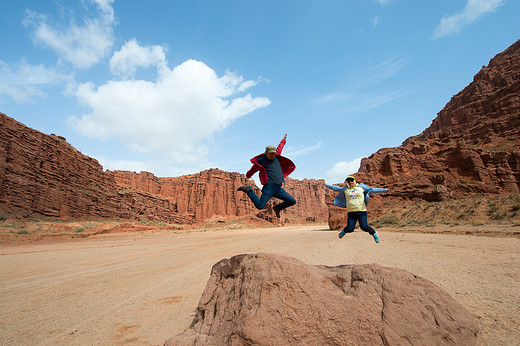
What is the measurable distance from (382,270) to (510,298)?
288 centimetres

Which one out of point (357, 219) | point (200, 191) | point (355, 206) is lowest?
point (357, 219)

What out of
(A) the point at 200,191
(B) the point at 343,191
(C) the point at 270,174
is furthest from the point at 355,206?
(A) the point at 200,191

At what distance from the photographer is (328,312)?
2.78 meters

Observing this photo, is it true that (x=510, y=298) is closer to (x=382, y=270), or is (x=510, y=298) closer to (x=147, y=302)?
(x=382, y=270)

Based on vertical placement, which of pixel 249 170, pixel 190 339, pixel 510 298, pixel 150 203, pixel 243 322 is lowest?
pixel 510 298

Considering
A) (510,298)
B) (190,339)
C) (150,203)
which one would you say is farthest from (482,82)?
(150,203)

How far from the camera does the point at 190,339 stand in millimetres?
3023

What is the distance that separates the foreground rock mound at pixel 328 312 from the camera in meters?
2.59

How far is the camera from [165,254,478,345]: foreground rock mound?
259cm

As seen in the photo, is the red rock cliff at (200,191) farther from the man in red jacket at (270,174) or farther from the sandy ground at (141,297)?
the man in red jacket at (270,174)

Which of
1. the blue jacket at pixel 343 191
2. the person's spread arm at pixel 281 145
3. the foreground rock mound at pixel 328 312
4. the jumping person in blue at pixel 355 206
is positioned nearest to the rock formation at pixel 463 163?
the blue jacket at pixel 343 191

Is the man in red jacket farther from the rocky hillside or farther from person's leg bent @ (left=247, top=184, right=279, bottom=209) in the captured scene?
the rocky hillside

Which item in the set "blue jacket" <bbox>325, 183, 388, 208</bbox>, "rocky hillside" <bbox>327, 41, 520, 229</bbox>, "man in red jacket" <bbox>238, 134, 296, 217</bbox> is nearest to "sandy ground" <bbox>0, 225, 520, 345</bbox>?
"blue jacket" <bbox>325, 183, 388, 208</bbox>

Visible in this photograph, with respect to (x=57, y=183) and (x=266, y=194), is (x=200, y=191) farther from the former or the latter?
(x=266, y=194)
